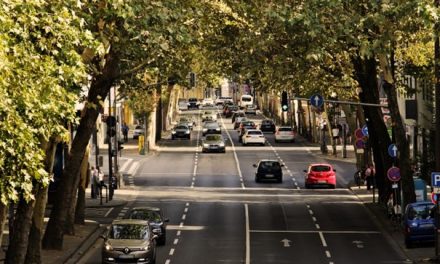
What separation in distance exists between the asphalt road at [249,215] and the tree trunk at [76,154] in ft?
4.66

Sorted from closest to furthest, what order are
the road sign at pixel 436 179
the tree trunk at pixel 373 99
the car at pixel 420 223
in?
1. the road sign at pixel 436 179
2. the car at pixel 420 223
3. the tree trunk at pixel 373 99

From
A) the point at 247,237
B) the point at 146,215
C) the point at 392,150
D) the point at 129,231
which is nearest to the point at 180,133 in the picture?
the point at 392,150

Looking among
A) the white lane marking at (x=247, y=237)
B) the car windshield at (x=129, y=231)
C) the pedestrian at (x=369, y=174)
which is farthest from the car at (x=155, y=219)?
the pedestrian at (x=369, y=174)

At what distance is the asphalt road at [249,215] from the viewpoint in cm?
4103

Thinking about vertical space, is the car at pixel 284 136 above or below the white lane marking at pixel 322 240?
above

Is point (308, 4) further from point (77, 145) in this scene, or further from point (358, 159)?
point (358, 159)

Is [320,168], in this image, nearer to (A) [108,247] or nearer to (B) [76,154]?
(B) [76,154]

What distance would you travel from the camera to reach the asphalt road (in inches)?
1615

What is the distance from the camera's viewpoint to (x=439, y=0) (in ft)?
115

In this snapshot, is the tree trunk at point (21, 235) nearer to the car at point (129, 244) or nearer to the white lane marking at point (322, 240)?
the car at point (129, 244)

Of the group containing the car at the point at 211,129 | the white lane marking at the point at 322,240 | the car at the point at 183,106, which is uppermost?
the car at the point at 183,106

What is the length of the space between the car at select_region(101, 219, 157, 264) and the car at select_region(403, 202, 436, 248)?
9478 millimetres

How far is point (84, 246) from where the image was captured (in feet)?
143

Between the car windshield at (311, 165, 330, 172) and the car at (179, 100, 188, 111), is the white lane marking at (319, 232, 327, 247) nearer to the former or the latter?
the car windshield at (311, 165, 330, 172)
